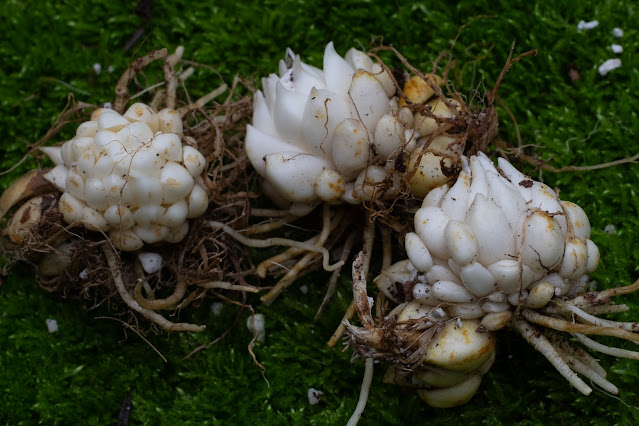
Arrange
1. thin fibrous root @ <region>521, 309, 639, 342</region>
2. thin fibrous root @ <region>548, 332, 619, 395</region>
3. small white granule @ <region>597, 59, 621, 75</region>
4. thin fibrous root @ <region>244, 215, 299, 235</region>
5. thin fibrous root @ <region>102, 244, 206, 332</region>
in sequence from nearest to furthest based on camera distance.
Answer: thin fibrous root @ <region>521, 309, 639, 342</region> → thin fibrous root @ <region>548, 332, 619, 395</region> → thin fibrous root @ <region>102, 244, 206, 332</region> → thin fibrous root @ <region>244, 215, 299, 235</region> → small white granule @ <region>597, 59, 621, 75</region>

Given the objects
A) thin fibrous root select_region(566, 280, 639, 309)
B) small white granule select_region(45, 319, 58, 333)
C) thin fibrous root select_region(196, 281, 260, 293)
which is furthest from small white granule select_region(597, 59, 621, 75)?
small white granule select_region(45, 319, 58, 333)

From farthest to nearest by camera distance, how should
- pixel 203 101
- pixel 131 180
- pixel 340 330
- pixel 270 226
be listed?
pixel 203 101
pixel 270 226
pixel 340 330
pixel 131 180

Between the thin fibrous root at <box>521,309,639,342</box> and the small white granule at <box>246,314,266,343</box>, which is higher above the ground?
the thin fibrous root at <box>521,309,639,342</box>

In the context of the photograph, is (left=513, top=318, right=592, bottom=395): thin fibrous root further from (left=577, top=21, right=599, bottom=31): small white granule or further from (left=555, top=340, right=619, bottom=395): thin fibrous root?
(left=577, top=21, right=599, bottom=31): small white granule

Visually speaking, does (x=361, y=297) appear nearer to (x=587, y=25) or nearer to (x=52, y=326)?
(x=52, y=326)

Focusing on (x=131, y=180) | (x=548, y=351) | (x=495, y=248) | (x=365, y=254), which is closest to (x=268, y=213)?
(x=365, y=254)

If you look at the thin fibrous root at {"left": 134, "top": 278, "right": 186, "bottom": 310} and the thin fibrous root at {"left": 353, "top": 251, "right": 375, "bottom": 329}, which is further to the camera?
the thin fibrous root at {"left": 134, "top": 278, "right": 186, "bottom": 310}

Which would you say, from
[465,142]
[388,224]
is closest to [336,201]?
[388,224]
